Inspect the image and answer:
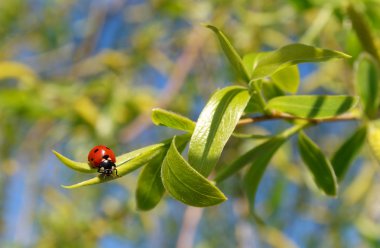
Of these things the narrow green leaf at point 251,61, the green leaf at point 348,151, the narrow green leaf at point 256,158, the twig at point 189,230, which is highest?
the narrow green leaf at point 251,61

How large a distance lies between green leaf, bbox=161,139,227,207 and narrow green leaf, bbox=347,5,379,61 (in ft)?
1.02

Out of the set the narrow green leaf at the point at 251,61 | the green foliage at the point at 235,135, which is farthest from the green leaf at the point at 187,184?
the narrow green leaf at the point at 251,61

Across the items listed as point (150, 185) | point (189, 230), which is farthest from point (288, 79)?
point (189, 230)

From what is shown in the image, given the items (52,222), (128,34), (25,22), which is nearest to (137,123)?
(52,222)

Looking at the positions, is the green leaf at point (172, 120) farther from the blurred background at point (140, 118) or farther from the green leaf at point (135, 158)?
the blurred background at point (140, 118)

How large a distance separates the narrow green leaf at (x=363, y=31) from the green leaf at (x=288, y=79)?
15 centimetres

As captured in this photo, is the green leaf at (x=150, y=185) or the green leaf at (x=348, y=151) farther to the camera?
the green leaf at (x=348, y=151)

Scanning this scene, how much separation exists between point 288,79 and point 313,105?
5cm

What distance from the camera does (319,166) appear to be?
17.8 inches

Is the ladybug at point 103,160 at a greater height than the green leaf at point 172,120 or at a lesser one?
lesser

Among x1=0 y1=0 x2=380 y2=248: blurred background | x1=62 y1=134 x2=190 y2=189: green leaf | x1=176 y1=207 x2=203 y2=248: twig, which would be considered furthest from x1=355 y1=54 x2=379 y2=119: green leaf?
x1=176 y1=207 x2=203 y2=248: twig

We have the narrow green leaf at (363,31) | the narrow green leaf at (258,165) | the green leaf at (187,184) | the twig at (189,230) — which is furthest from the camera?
the twig at (189,230)

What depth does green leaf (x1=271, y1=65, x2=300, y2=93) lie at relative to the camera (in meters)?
0.44

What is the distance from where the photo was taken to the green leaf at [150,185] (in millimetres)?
380
